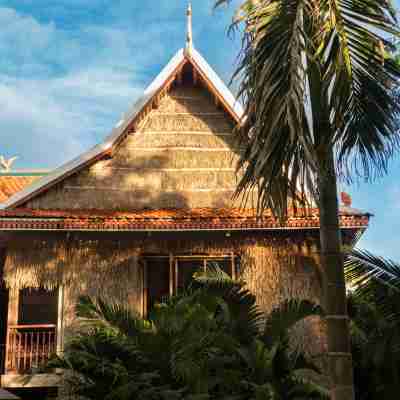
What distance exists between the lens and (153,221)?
10688 mm

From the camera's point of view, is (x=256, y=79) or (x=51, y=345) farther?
(x=51, y=345)

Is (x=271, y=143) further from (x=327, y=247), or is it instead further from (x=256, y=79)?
(x=327, y=247)

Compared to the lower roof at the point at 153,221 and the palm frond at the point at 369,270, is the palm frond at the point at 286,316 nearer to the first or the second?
the lower roof at the point at 153,221

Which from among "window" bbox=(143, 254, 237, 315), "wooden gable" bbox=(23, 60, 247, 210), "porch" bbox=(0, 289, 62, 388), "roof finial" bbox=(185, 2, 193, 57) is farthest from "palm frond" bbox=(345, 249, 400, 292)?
"roof finial" bbox=(185, 2, 193, 57)

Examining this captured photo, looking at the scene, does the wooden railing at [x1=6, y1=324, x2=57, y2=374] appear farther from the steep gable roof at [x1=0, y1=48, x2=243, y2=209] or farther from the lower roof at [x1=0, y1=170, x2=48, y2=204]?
the lower roof at [x1=0, y1=170, x2=48, y2=204]

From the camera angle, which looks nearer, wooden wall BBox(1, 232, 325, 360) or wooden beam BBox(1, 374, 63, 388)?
wooden beam BBox(1, 374, 63, 388)

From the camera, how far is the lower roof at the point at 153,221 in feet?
34.7

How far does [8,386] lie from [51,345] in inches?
45.8

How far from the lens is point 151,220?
1069cm

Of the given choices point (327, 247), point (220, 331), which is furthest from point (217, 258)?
point (327, 247)

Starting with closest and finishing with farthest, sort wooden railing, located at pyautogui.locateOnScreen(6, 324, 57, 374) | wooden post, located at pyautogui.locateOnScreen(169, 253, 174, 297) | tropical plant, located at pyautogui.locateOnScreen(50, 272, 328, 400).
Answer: tropical plant, located at pyautogui.locateOnScreen(50, 272, 328, 400), wooden railing, located at pyautogui.locateOnScreen(6, 324, 57, 374), wooden post, located at pyautogui.locateOnScreen(169, 253, 174, 297)

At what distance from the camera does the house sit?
1078 cm

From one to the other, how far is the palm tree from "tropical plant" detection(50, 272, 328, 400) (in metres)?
3.30

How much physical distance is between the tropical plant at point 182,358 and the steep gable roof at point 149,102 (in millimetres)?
3551
